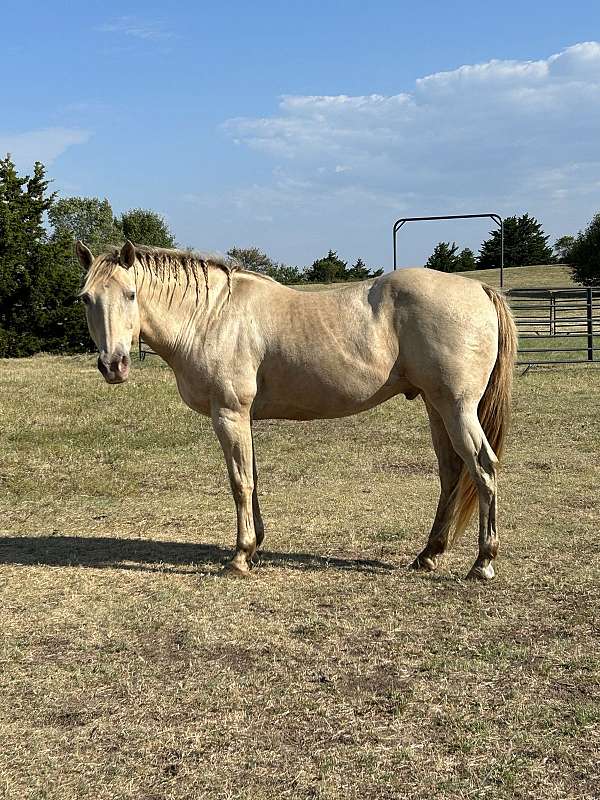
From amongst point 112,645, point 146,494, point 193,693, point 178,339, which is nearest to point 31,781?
point 193,693

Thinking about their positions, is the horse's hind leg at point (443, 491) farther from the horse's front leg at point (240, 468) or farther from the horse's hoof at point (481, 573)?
the horse's front leg at point (240, 468)

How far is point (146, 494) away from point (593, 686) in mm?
4605

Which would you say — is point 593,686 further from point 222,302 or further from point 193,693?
point 222,302

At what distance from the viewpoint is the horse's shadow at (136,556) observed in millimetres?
4879

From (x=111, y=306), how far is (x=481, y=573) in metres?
2.73

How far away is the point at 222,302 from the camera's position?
4809 mm

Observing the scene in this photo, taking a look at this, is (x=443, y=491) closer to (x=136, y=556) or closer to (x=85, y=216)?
(x=136, y=556)

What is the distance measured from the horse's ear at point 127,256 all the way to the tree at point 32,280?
18.1 meters

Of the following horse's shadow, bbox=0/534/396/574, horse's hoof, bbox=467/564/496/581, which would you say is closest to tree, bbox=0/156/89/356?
horse's shadow, bbox=0/534/396/574

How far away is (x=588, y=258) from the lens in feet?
149

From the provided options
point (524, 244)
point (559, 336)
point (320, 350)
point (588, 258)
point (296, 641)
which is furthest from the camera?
point (524, 244)

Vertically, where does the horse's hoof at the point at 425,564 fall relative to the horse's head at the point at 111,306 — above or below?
below

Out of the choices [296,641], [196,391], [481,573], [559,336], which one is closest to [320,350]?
[196,391]

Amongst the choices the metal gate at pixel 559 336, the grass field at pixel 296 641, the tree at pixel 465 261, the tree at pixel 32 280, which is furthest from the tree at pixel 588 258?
the grass field at pixel 296 641
